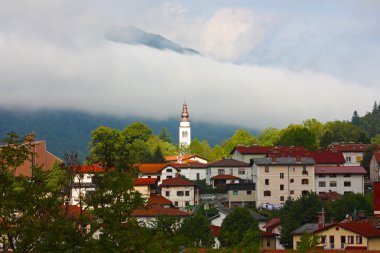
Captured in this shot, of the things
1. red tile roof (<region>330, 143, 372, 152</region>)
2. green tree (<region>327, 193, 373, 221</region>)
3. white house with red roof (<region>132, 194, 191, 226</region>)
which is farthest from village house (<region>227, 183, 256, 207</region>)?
red tile roof (<region>330, 143, 372, 152</region>)

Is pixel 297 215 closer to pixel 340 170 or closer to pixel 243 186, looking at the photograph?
pixel 243 186

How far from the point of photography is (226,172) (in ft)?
356

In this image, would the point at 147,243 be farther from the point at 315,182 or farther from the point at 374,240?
the point at 315,182

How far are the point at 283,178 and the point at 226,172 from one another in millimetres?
13914

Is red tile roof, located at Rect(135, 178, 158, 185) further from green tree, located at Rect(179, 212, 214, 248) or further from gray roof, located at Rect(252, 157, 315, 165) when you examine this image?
green tree, located at Rect(179, 212, 214, 248)

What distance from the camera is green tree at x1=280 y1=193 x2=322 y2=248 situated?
6556cm

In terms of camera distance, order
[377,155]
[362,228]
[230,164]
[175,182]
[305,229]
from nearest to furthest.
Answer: [362,228] → [305,229] → [175,182] → [377,155] → [230,164]

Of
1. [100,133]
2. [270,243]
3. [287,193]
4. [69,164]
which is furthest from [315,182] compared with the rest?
[69,164]

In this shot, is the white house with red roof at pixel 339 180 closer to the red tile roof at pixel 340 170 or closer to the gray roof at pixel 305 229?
the red tile roof at pixel 340 170

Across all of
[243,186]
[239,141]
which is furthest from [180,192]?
[239,141]

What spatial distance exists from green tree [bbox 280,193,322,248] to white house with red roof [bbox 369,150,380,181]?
29.9m

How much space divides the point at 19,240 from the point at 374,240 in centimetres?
3219

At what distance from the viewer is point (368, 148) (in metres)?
114

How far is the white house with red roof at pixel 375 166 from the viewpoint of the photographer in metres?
103
